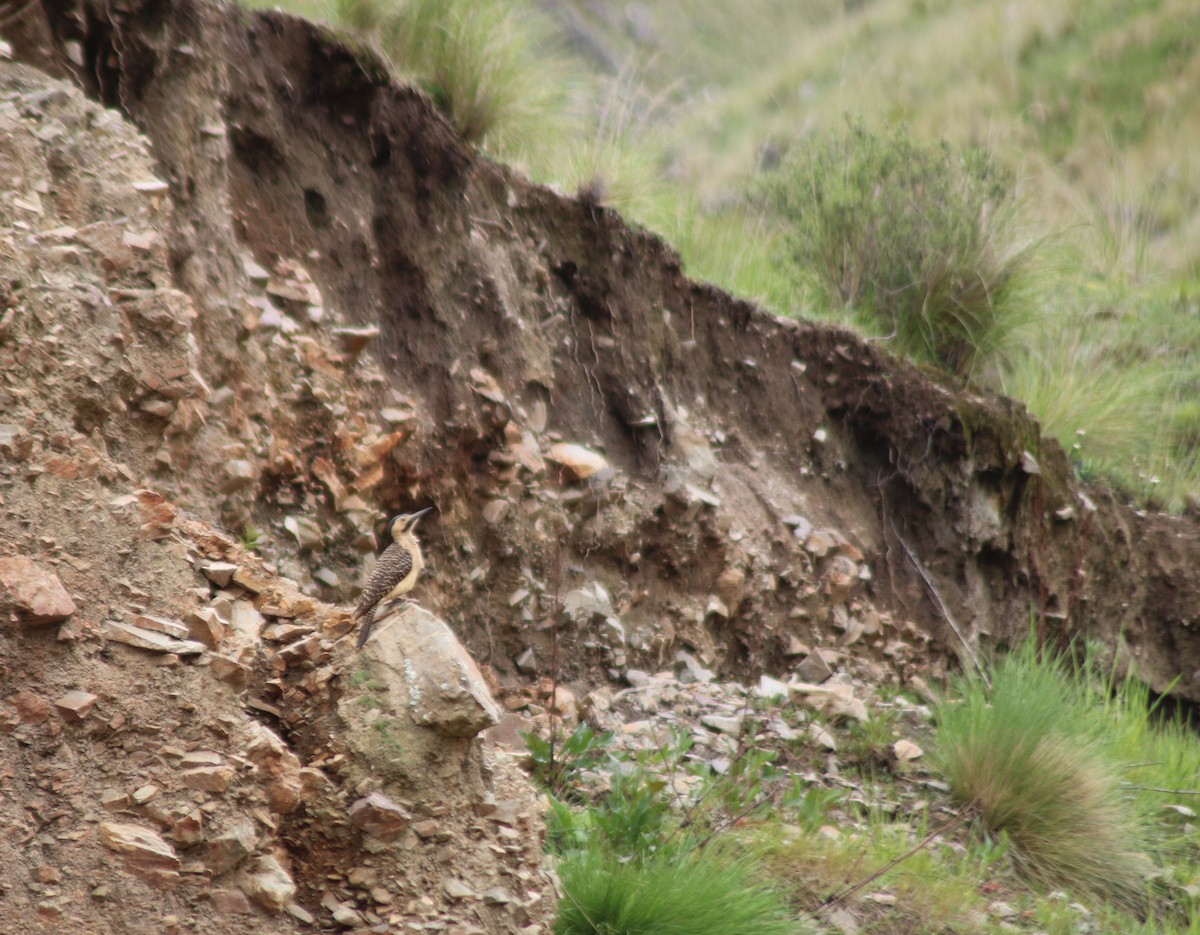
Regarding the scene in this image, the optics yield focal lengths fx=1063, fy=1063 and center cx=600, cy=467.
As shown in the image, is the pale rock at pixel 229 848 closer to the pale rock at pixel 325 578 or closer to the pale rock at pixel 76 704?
the pale rock at pixel 76 704

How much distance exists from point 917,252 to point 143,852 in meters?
6.73

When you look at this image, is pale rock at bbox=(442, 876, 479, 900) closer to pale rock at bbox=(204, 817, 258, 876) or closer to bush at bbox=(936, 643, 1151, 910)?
pale rock at bbox=(204, 817, 258, 876)

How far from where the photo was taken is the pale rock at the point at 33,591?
7.80ft

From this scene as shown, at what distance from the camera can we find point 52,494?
8.49 ft

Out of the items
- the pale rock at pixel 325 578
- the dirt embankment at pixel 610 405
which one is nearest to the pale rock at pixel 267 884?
the pale rock at pixel 325 578

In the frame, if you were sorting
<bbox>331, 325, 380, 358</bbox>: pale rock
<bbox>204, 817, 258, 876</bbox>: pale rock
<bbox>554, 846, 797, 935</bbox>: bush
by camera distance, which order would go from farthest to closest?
1. <bbox>331, 325, 380, 358</bbox>: pale rock
2. <bbox>554, 846, 797, 935</bbox>: bush
3. <bbox>204, 817, 258, 876</bbox>: pale rock

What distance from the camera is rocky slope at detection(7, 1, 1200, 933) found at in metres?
2.49

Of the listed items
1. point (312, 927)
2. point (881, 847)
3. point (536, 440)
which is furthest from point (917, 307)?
point (312, 927)

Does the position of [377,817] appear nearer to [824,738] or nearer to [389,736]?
[389,736]

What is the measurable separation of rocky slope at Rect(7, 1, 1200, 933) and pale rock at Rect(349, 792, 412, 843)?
0.01 metres

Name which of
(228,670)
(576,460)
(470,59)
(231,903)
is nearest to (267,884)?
(231,903)

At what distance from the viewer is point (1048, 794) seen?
4.67m

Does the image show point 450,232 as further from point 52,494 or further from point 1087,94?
point 1087,94

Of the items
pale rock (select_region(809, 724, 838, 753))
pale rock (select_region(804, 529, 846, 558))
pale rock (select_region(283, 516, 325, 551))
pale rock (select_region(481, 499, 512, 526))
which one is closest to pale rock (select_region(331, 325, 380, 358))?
pale rock (select_region(283, 516, 325, 551))
